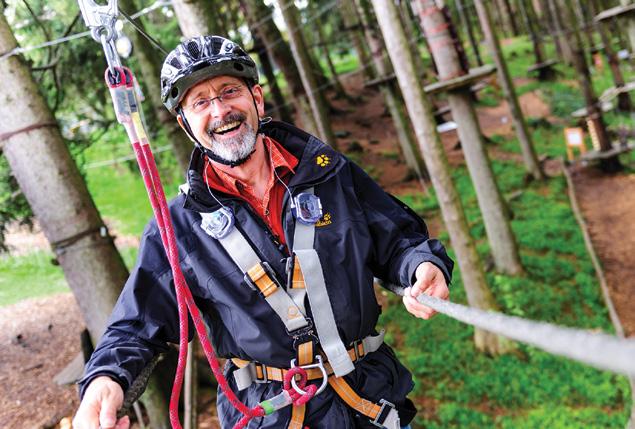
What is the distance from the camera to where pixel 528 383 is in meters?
7.67

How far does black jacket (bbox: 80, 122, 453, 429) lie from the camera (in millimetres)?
2396

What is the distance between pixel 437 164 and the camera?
735 centimetres

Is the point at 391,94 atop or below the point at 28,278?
below

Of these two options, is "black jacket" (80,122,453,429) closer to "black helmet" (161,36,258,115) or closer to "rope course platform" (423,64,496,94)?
"black helmet" (161,36,258,115)

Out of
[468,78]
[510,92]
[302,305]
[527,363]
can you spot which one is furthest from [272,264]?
[510,92]

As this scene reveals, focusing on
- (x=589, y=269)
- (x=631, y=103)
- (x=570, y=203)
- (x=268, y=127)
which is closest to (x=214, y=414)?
(x=268, y=127)

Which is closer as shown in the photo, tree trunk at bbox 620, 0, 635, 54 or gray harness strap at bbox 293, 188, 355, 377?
gray harness strap at bbox 293, 188, 355, 377

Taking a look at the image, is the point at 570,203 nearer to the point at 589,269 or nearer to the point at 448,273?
the point at 589,269

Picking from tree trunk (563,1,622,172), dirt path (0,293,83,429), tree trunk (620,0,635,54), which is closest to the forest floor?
dirt path (0,293,83,429)

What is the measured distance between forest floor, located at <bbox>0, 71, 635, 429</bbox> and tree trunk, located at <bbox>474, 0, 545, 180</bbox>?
129 centimetres

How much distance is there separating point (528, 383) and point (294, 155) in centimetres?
626

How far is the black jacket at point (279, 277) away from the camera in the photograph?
94.3 inches

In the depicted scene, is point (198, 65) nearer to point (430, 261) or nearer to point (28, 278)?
point (430, 261)

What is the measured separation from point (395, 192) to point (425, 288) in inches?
535
